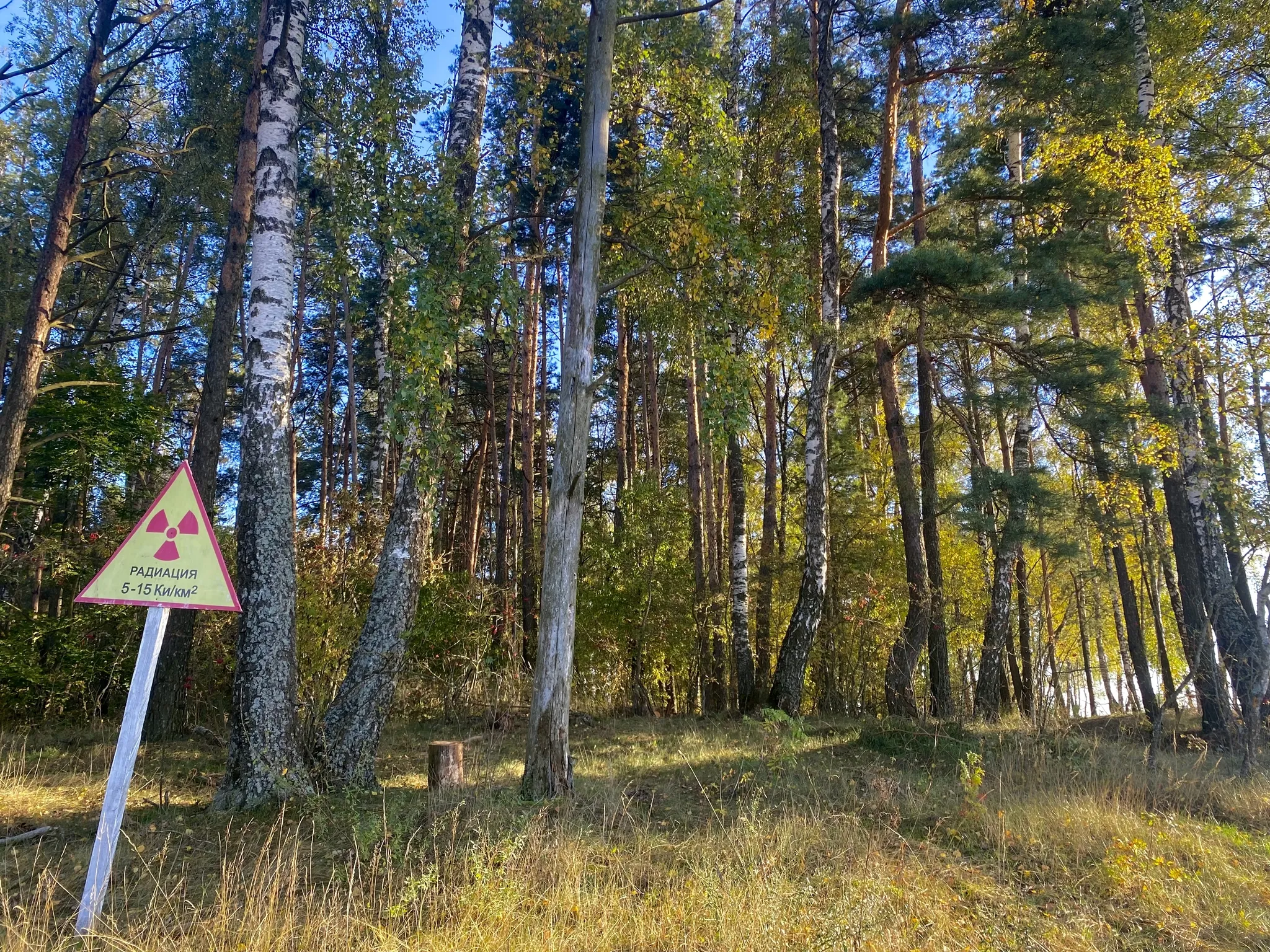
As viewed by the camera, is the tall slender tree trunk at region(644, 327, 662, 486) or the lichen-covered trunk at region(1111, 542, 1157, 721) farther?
the tall slender tree trunk at region(644, 327, 662, 486)

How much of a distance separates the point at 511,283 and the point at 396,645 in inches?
133

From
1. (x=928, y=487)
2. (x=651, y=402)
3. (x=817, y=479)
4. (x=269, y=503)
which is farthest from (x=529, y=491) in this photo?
(x=269, y=503)

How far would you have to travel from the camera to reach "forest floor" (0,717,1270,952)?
3121 millimetres

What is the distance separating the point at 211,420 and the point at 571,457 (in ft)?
17.6

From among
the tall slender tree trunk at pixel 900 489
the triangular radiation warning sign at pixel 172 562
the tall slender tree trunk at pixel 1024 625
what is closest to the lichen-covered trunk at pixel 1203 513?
the tall slender tree trunk at pixel 900 489

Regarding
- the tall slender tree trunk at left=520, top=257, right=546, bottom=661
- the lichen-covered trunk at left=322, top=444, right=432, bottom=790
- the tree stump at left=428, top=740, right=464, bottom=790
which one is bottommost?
the tree stump at left=428, top=740, right=464, bottom=790

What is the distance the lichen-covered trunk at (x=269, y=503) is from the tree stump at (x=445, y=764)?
3.21 ft

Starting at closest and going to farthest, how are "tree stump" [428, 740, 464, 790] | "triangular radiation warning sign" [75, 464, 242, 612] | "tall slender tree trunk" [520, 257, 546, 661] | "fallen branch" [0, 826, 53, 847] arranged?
"triangular radiation warning sign" [75, 464, 242, 612] < "fallen branch" [0, 826, 53, 847] < "tree stump" [428, 740, 464, 790] < "tall slender tree trunk" [520, 257, 546, 661]

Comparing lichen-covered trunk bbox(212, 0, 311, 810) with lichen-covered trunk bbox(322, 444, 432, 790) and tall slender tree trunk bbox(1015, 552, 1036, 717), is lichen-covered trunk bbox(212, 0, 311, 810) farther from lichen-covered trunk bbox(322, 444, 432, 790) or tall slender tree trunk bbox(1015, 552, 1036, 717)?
tall slender tree trunk bbox(1015, 552, 1036, 717)

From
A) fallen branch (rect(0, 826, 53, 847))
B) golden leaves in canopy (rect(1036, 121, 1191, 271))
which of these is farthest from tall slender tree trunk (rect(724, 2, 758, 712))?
fallen branch (rect(0, 826, 53, 847))

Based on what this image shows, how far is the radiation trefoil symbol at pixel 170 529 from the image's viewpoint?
3230mm

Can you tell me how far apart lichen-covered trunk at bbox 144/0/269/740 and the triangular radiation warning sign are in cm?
574

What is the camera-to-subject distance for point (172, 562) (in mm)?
3221

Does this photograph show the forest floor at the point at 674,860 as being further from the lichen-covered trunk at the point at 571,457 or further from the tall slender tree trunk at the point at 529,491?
the tall slender tree trunk at the point at 529,491
